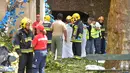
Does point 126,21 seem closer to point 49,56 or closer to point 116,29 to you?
point 116,29

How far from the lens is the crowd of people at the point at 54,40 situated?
11398mm

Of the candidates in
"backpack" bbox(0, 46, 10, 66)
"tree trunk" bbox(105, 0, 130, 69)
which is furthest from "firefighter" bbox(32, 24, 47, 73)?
"tree trunk" bbox(105, 0, 130, 69)

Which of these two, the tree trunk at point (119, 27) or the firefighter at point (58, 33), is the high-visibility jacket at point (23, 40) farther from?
the firefighter at point (58, 33)

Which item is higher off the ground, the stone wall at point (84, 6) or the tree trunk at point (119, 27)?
the stone wall at point (84, 6)

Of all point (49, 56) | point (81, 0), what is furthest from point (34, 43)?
point (81, 0)

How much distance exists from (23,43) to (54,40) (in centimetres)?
415

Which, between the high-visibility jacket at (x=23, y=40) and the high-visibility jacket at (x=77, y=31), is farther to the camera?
the high-visibility jacket at (x=77, y=31)

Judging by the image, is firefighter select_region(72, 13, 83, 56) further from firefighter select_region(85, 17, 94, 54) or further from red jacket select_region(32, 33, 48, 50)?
red jacket select_region(32, 33, 48, 50)

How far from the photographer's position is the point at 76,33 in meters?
16.3

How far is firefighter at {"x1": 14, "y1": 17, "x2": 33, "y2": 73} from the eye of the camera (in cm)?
1130

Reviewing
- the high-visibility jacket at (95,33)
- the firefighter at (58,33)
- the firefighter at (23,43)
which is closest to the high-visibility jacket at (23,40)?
the firefighter at (23,43)

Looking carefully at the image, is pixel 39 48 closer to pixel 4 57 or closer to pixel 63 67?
pixel 4 57

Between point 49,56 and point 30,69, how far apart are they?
296cm

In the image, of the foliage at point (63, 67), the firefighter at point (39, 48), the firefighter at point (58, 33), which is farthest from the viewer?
the firefighter at point (58, 33)
